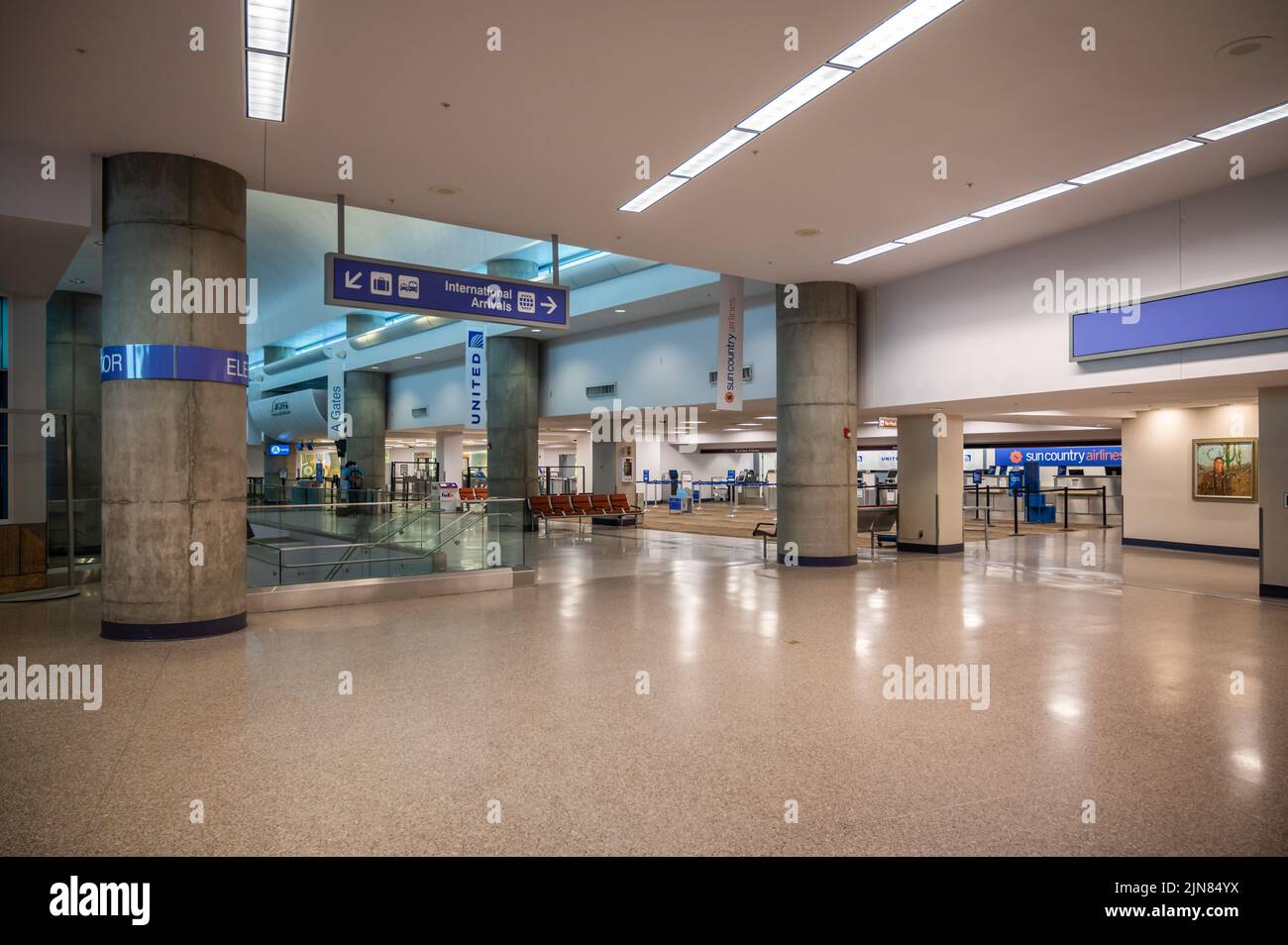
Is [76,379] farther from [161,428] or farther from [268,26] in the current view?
[268,26]

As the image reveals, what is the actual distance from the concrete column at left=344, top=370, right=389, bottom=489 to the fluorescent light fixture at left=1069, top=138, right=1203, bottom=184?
80.7ft

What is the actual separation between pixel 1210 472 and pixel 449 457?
80.1 ft

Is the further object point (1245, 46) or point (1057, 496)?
point (1057, 496)

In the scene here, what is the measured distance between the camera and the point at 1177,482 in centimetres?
1487

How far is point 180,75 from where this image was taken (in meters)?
5.60

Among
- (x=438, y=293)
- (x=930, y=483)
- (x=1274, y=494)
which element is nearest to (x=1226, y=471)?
(x=930, y=483)

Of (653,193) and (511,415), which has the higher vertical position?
(653,193)

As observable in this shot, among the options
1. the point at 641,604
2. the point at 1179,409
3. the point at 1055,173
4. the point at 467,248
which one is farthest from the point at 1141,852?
the point at 467,248

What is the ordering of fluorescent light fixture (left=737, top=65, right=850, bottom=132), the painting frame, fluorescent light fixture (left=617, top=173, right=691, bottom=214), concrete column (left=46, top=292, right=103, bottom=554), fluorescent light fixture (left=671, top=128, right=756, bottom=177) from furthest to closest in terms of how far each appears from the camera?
the painting frame → concrete column (left=46, top=292, right=103, bottom=554) → fluorescent light fixture (left=617, top=173, right=691, bottom=214) → fluorescent light fixture (left=671, top=128, right=756, bottom=177) → fluorescent light fixture (left=737, top=65, right=850, bottom=132)

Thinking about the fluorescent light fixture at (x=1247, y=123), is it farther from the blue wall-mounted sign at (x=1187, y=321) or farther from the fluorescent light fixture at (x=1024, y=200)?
the blue wall-mounted sign at (x=1187, y=321)

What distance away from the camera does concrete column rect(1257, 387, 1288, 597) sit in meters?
8.95

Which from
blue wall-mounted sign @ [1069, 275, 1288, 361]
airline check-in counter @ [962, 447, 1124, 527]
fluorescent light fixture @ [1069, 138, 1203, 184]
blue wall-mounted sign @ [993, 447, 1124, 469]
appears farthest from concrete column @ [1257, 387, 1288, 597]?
Answer: blue wall-mounted sign @ [993, 447, 1124, 469]

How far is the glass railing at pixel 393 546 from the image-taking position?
8.59 metres

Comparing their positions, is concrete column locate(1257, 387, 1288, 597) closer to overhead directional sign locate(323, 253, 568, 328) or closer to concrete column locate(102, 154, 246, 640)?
overhead directional sign locate(323, 253, 568, 328)
